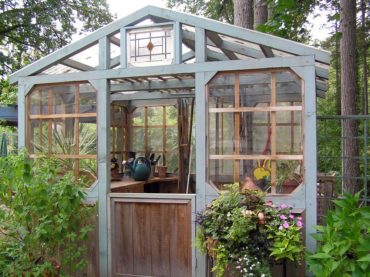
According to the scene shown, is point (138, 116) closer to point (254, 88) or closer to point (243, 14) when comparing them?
point (243, 14)

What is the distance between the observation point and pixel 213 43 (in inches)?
158

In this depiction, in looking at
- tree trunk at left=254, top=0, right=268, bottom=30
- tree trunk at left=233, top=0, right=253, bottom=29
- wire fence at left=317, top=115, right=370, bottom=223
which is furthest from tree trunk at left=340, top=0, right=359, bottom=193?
tree trunk at left=254, top=0, right=268, bottom=30

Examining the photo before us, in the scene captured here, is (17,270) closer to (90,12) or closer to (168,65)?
(168,65)

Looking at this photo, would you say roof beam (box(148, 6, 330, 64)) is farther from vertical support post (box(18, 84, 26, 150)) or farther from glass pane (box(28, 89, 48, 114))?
vertical support post (box(18, 84, 26, 150))

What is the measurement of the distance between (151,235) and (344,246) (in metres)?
1.88

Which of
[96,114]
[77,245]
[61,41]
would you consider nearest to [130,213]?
[77,245]

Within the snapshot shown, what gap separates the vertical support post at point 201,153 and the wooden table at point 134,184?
116cm

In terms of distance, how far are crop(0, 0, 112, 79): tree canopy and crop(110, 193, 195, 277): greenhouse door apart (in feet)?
35.5

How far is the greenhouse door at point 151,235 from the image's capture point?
13.0ft

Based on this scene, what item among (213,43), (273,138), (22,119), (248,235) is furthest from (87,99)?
(248,235)

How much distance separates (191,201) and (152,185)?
2.24 metres

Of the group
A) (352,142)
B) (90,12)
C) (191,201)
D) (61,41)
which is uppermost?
(90,12)

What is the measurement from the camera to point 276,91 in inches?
144

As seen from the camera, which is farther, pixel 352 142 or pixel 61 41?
pixel 61 41
